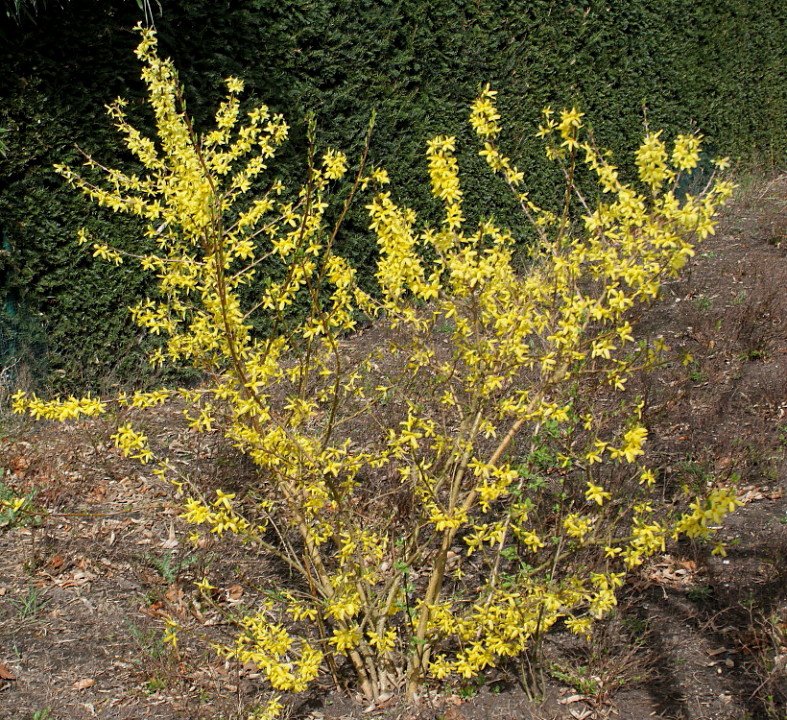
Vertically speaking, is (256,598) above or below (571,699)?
above

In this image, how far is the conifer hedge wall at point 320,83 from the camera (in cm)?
414

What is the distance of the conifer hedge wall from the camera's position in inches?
163

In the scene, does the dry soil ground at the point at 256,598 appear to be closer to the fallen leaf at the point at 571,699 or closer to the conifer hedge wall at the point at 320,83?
the fallen leaf at the point at 571,699

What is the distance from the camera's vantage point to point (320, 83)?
531cm

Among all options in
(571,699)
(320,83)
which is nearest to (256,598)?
(571,699)

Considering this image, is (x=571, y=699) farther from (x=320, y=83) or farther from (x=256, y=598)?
(x=320, y=83)

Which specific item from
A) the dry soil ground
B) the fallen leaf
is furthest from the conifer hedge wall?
the fallen leaf

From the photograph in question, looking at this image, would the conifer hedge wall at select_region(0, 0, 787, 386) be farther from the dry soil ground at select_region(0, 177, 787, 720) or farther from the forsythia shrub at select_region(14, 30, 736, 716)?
the forsythia shrub at select_region(14, 30, 736, 716)

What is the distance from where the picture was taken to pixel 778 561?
308cm

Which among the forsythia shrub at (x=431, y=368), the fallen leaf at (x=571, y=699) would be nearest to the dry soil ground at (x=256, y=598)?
the fallen leaf at (x=571, y=699)

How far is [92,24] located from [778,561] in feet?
13.9

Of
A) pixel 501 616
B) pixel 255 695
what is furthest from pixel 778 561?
pixel 255 695

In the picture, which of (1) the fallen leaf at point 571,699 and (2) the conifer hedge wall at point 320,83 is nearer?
(1) the fallen leaf at point 571,699

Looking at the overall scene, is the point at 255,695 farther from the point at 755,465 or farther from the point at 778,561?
the point at 755,465
